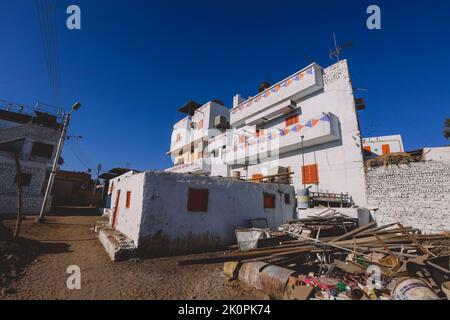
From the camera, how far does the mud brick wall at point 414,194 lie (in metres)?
10.2

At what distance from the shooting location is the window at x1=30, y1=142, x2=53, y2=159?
20984mm

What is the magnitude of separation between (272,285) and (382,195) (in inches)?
469

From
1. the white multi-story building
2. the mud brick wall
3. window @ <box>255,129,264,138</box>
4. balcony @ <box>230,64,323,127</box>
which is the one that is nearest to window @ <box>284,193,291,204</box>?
the white multi-story building

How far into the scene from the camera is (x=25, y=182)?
59.9 ft

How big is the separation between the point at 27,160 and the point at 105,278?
22564mm

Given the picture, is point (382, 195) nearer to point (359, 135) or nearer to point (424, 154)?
point (424, 154)

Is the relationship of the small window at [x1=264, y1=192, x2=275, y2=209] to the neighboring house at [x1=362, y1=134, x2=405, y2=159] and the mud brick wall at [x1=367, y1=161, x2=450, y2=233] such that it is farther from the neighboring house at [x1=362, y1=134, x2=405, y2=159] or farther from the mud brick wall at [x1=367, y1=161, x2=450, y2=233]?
the neighboring house at [x1=362, y1=134, x2=405, y2=159]

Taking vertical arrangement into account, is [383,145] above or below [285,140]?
above

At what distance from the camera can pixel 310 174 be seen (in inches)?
655

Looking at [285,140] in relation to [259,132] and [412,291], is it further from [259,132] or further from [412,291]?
[412,291]

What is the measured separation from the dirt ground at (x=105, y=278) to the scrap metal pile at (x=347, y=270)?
53 centimetres

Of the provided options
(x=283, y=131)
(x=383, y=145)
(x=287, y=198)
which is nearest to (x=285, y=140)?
(x=283, y=131)

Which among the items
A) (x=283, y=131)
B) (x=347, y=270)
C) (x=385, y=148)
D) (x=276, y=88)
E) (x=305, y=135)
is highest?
(x=276, y=88)
